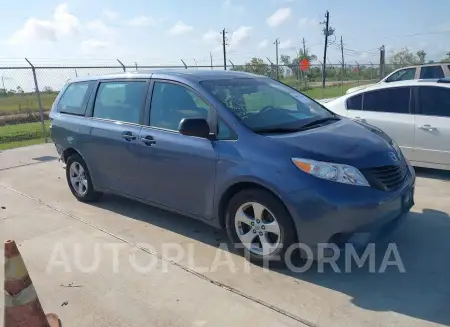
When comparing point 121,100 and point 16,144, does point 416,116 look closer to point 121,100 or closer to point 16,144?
point 121,100

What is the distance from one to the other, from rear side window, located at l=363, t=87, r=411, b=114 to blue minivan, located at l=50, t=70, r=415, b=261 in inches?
84.3

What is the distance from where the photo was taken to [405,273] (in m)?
3.27

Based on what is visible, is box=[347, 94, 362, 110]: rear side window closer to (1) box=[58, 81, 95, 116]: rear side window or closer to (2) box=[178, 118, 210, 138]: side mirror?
(2) box=[178, 118, 210, 138]: side mirror

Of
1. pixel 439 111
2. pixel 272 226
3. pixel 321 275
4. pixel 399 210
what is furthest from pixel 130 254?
pixel 439 111

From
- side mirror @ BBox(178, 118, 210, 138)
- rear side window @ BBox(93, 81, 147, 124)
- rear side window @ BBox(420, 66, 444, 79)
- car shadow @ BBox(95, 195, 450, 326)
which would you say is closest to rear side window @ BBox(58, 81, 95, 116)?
rear side window @ BBox(93, 81, 147, 124)

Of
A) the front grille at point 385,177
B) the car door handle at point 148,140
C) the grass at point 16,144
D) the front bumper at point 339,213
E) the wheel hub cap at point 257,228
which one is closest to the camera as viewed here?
the front bumper at point 339,213

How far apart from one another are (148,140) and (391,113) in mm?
3823

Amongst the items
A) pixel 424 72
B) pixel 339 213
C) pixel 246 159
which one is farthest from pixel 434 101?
pixel 424 72

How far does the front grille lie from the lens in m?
3.11

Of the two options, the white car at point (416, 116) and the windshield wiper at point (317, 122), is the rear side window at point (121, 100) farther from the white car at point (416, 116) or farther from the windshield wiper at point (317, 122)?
the white car at point (416, 116)

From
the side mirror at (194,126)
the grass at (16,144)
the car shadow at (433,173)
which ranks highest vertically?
the side mirror at (194,126)

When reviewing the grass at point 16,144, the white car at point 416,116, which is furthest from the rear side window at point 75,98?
the grass at point 16,144

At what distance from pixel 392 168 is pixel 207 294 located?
184 centimetres

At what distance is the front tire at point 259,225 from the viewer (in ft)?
10.4
